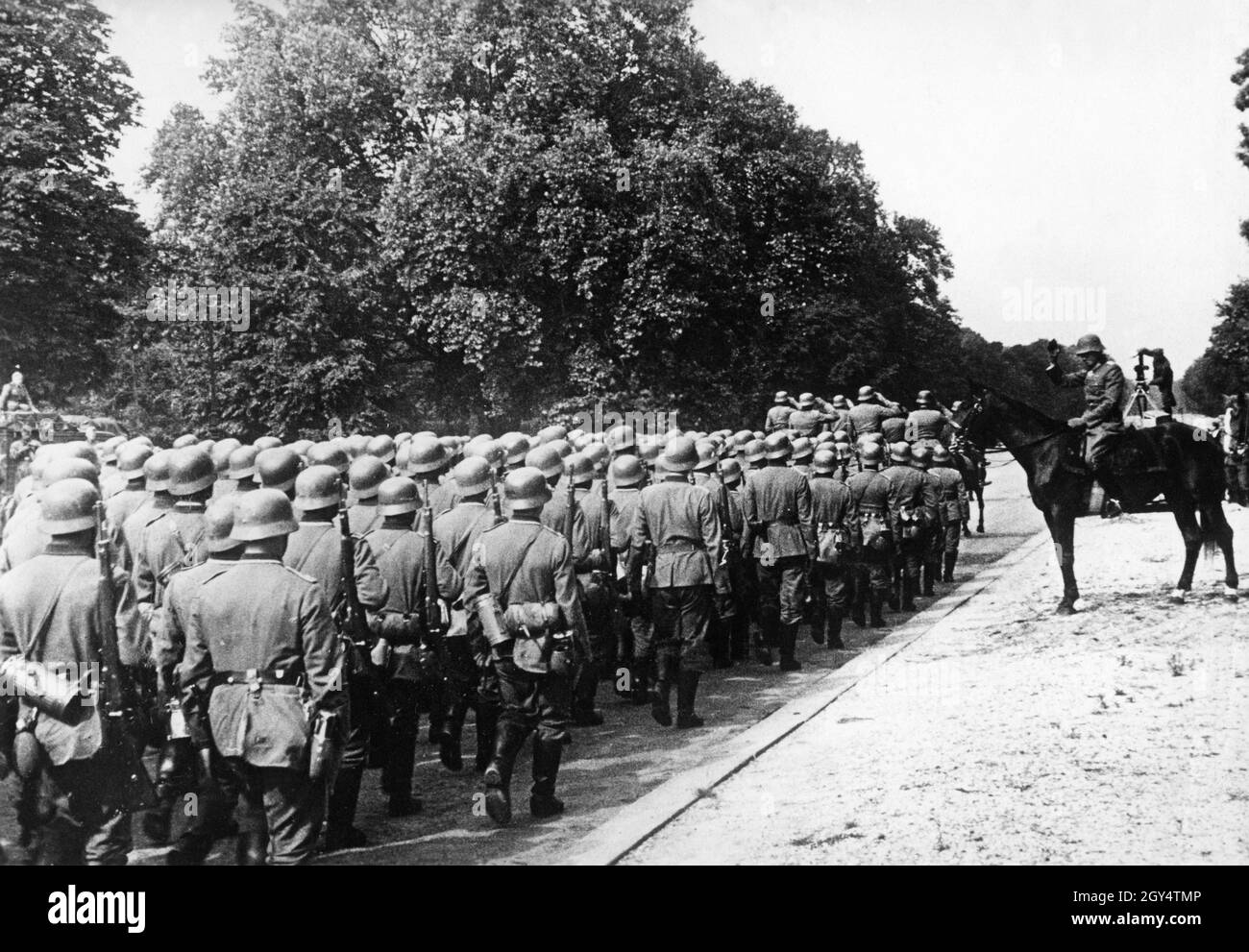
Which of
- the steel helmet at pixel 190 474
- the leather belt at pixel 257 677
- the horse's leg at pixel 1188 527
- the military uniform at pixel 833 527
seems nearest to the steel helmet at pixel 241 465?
the steel helmet at pixel 190 474

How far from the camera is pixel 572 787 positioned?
8.18 m

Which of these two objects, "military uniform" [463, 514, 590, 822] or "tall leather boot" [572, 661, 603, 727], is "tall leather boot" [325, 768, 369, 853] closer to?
"military uniform" [463, 514, 590, 822]

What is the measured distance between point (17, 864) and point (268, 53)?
2795 centimetres

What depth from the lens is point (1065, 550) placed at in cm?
1352

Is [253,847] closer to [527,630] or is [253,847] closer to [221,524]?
[221,524]

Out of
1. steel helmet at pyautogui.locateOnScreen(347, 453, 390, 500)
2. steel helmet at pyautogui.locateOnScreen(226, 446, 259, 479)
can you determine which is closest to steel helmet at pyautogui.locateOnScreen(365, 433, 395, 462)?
steel helmet at pyautogui.locateOnScreen(226, 446, 259, 479)

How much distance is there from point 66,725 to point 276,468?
8.69ft

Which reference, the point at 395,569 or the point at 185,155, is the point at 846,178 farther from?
the point at 395,569

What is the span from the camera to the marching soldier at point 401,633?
24.4 feet

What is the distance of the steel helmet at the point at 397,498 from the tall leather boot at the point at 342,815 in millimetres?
1639

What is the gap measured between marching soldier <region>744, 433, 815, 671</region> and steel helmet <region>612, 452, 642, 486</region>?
1747mm

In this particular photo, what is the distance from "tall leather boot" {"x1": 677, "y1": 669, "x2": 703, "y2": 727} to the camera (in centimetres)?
973

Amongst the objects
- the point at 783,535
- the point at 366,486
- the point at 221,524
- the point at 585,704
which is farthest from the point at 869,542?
the point at 221,524
